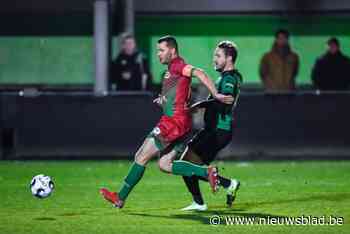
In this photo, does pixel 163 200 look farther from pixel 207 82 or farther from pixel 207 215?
pixel 207 82

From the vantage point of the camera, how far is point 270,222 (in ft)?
37.8

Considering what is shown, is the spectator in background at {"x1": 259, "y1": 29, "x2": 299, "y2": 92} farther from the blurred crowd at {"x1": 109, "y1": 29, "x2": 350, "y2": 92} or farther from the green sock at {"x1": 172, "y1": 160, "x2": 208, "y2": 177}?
the green sock at {"x1": 172, "y1": 160, "x2": 208, "y2": 177}

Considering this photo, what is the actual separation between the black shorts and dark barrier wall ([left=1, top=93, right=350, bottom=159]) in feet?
22.8

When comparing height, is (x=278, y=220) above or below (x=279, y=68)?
below

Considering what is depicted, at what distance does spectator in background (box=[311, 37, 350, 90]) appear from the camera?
20766mm

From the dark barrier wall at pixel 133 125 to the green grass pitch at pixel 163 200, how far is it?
51 cm

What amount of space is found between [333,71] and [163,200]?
8164mm

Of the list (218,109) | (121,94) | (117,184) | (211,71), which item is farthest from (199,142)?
(211,71)

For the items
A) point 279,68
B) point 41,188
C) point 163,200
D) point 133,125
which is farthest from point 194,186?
point 279,68

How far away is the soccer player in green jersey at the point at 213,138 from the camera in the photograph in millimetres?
12258

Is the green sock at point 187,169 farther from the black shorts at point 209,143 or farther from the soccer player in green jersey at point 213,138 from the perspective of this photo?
the black shorts at point 209,143

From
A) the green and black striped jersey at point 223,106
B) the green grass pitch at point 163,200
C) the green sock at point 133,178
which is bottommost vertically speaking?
the green grass pitch at point 163,200

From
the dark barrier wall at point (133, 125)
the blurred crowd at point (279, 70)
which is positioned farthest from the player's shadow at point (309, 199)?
the blurred crowd at point (279, 70)

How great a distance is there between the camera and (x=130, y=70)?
20406mm
